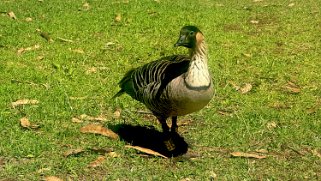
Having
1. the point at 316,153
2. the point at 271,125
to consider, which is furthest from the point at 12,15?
the point at 316,153

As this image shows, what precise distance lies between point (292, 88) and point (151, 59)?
2.02 m

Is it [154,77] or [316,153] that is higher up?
[154,77]

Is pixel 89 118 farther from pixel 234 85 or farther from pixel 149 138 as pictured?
pixel 234 85

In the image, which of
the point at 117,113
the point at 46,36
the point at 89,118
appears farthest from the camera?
the point at 46,36

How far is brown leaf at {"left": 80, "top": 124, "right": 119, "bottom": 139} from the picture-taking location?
6.17m

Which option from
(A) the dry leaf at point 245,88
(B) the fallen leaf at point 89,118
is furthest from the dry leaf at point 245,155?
(A) the dry leaf at point 245,88

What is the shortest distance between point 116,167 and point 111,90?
2.07 m

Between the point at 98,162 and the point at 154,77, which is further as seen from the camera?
the point at 154,77

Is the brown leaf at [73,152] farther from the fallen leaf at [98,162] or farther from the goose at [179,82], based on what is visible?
the goose at [179,82]

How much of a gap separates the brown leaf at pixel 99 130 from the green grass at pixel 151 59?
0.18 ft

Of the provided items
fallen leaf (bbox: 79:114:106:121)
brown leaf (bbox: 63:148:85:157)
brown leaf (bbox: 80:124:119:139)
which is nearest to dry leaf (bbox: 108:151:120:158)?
brown leaf (bbox: 63:148:85:157)

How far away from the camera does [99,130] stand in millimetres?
6211

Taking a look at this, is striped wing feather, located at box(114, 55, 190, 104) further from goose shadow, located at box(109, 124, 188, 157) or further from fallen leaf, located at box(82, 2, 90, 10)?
fallen leaf, located at box(82, 2, 90, 10)

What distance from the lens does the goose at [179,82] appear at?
17.5ft
